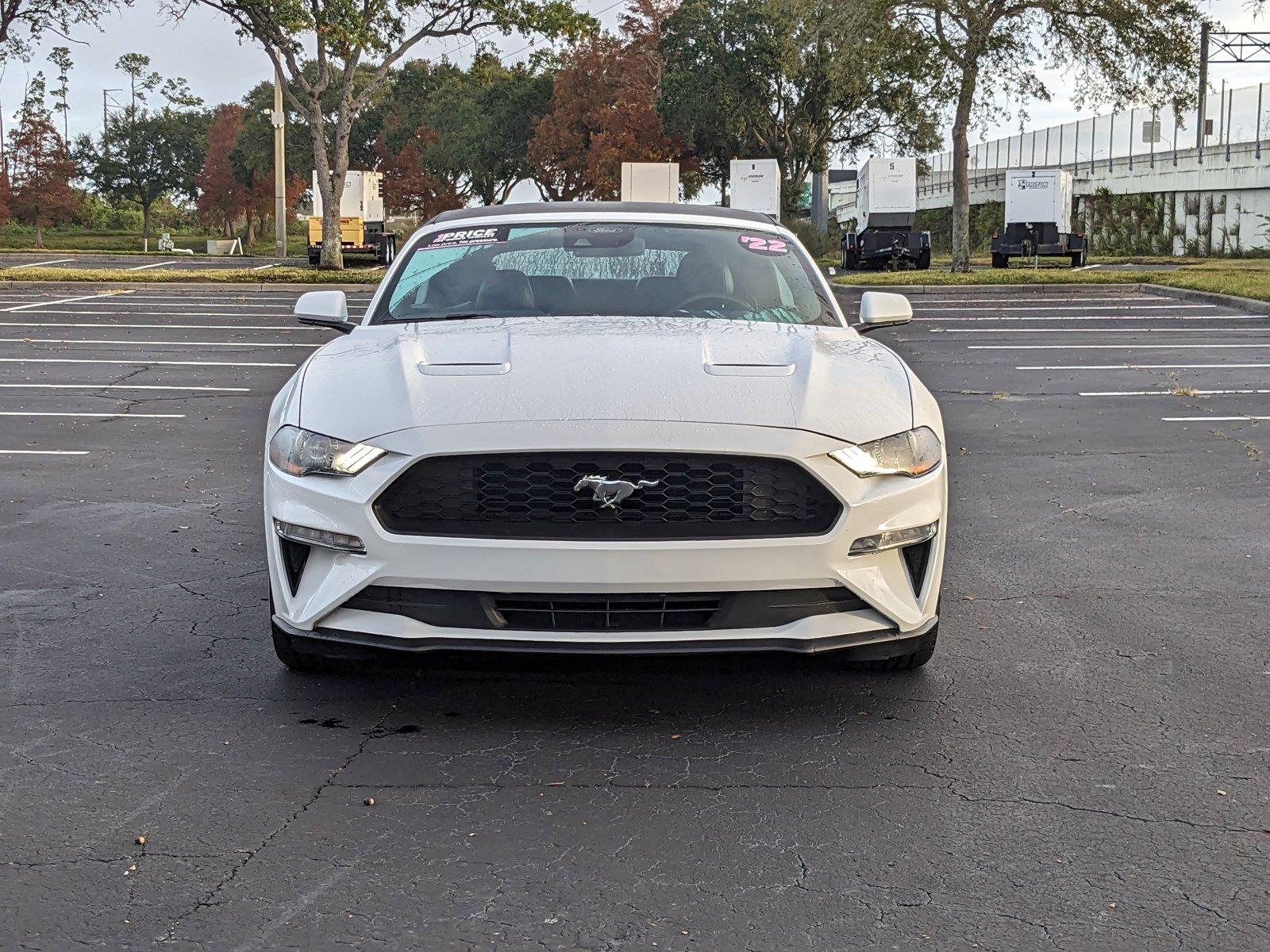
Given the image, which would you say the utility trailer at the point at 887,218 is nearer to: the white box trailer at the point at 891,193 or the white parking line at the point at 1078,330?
the white box trailer at the point at 891,193

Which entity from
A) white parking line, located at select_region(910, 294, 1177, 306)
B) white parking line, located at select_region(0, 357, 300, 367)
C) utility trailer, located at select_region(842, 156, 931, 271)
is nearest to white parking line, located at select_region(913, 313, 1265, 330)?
white parking line, located at select_region(910, 294, 1177, 306)

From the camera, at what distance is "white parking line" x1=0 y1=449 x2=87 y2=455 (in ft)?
30.0

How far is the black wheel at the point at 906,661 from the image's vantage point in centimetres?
443

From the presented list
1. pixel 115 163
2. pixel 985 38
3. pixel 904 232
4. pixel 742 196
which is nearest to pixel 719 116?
pixel 742 196

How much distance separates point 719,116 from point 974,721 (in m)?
50.4

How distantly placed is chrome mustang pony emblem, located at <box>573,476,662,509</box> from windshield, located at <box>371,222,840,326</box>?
1.36 meters

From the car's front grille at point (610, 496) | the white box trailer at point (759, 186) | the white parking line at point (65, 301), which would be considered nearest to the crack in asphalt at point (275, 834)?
the car's front grille at point (610, 496)

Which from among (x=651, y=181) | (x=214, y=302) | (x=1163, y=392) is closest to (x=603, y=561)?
(x=1163, y=392)

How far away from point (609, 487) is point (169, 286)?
82.0 feet

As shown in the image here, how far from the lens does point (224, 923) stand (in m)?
2.94

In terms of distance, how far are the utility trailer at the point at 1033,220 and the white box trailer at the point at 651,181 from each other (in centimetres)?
1002

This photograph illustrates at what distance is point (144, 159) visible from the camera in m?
66.7

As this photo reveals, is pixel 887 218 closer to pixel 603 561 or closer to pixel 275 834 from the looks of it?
pixel 603 561

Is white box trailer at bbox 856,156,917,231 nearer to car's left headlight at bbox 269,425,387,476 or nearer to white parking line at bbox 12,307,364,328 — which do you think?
white parking line at bbox 12,307,364,328
